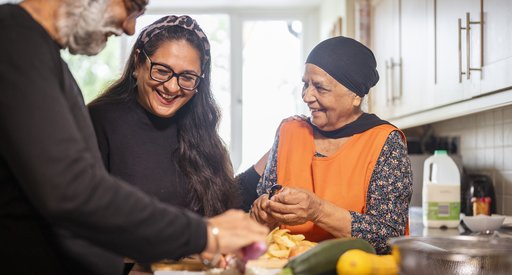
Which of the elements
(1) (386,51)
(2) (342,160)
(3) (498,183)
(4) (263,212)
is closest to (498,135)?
(3) (498,183)

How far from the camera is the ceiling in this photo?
207 inches

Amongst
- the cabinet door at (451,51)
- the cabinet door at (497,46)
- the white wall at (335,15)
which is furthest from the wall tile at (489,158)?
the white wall at (335,15)

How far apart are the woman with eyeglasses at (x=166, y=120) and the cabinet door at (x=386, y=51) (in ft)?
5.24

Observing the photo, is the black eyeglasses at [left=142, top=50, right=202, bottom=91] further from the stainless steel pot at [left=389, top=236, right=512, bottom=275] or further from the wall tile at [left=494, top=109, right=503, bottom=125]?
the wall tile at [left=494, top=109, right=503, bottom=125]

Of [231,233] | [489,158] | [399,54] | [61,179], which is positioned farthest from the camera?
[399,54]

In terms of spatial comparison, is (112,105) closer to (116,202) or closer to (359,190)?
(359,190)

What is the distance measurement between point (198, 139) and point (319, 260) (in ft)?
2.88

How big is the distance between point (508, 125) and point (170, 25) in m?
1.60

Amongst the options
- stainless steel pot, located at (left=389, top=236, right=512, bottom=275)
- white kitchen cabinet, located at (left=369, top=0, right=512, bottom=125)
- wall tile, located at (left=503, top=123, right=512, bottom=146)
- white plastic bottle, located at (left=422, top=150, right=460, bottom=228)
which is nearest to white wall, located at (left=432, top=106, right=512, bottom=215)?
wall tile, located at (left=503, top=123, right=512, bottom=146)

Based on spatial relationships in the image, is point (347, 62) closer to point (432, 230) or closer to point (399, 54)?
point (432, 230)

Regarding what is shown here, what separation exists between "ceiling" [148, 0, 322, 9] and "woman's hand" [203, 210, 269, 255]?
14.2ft

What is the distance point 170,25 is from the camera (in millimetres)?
1896

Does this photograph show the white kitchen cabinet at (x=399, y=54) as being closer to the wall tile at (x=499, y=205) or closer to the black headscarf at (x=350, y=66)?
the wall tile at (x=499, y=205)

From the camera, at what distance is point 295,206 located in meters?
1.71
